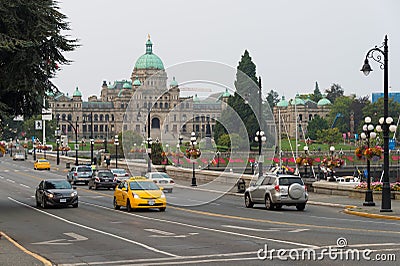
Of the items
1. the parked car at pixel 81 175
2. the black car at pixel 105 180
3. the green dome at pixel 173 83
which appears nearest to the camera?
the green dome at pixel 173 83

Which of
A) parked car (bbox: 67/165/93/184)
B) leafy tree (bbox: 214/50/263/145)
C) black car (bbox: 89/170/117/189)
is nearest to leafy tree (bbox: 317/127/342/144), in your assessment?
leafy tree (bbox: 214/50/263/145)

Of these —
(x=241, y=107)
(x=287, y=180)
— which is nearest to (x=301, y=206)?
(x=287, y=180)

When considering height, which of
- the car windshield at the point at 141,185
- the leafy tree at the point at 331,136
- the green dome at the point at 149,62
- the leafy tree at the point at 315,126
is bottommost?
the car windshield at the point at 141,185

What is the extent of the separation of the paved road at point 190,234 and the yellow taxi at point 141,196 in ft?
1.42

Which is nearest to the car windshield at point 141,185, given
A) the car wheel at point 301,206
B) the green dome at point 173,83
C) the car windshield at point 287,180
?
the car windshield at point 287,180

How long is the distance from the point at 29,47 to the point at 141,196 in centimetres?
883

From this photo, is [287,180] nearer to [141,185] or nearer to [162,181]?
[141,185]

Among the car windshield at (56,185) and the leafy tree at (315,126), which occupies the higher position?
the leafy tree at (315,126)

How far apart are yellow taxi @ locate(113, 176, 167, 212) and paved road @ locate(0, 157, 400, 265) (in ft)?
1.42

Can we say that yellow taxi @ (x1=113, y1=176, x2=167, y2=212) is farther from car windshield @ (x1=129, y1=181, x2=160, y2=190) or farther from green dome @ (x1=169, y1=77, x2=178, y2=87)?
green dome @ (x1=169, y1=77, x2=178, y2=87)

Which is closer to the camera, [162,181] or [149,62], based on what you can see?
[162,181]

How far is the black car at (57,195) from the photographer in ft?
114

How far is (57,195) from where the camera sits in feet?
114

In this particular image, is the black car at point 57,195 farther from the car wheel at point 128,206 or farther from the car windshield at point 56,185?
the car wheel at point 128,206
